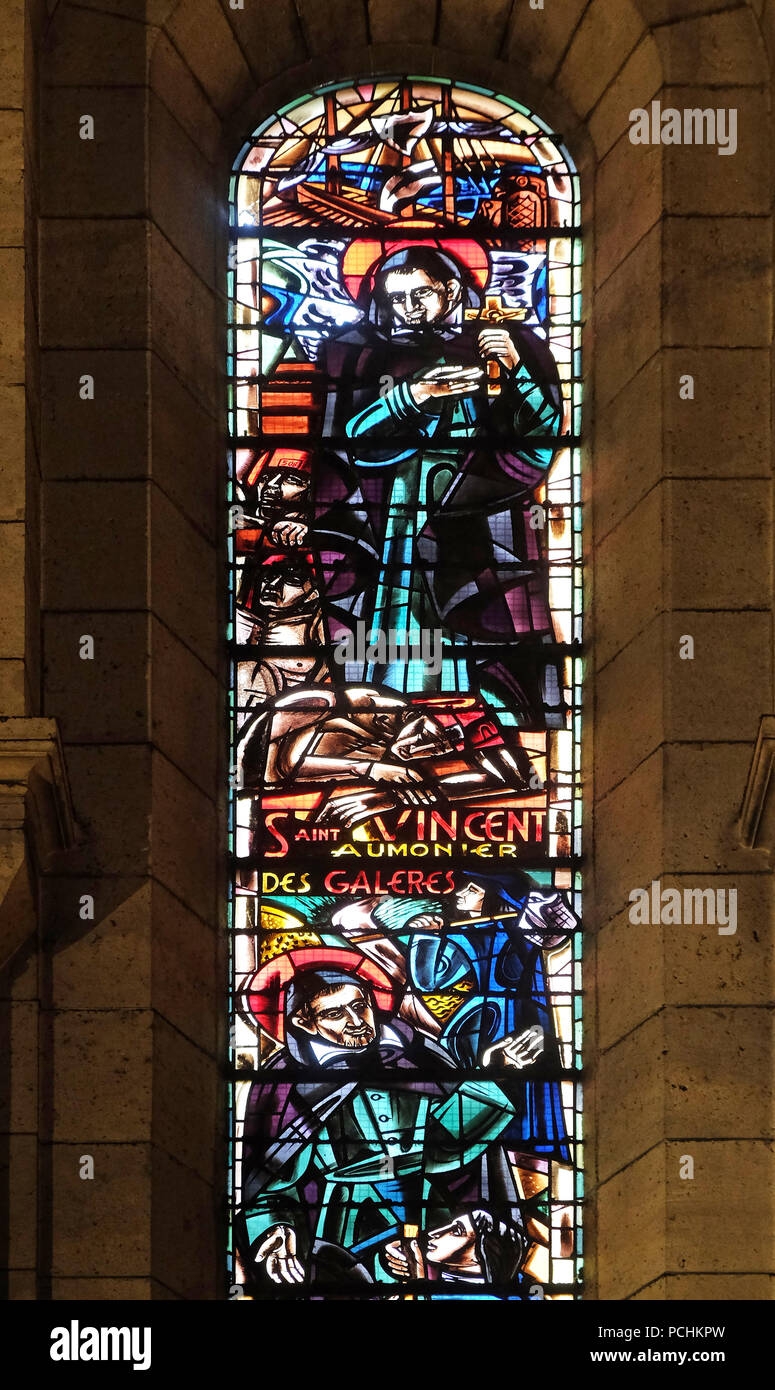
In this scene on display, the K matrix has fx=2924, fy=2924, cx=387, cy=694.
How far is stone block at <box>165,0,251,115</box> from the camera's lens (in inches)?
520

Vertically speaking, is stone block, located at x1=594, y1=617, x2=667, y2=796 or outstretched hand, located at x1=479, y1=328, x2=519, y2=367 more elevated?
outstretched hand, located at x1=479, y1=328, x2=519, y2=367

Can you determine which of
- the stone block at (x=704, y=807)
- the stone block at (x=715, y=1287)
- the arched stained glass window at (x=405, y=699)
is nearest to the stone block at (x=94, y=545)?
the arched stained glass window at (x=405, y=699)

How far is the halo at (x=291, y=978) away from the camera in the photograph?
12.5 m

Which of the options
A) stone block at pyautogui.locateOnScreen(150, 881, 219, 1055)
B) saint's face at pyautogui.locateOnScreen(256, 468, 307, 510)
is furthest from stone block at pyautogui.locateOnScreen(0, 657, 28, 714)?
saint's face at pyautogui.locateOnScreen(256, 468, 307, 510)

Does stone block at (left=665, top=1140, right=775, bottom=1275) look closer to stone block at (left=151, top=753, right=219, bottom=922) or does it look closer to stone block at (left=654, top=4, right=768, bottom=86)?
stone block at (left=151, top=753, right=219, bottom=922)

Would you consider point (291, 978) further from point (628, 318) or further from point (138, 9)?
point (138, 9)

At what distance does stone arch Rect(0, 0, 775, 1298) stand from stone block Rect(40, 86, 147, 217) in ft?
0.05

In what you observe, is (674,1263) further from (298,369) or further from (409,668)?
(298,369)

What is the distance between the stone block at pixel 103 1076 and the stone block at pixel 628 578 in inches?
105

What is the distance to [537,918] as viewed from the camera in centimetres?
1260

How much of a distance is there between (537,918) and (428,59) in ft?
13.6

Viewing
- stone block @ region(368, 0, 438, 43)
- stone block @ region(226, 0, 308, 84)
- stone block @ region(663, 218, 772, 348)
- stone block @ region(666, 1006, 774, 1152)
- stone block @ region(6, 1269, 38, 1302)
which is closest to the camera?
stone block @ region(6, 1269, 38, 1302)

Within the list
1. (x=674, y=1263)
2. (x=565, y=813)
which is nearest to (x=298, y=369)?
(x=565, y=813)

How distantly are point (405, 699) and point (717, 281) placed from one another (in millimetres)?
2285
